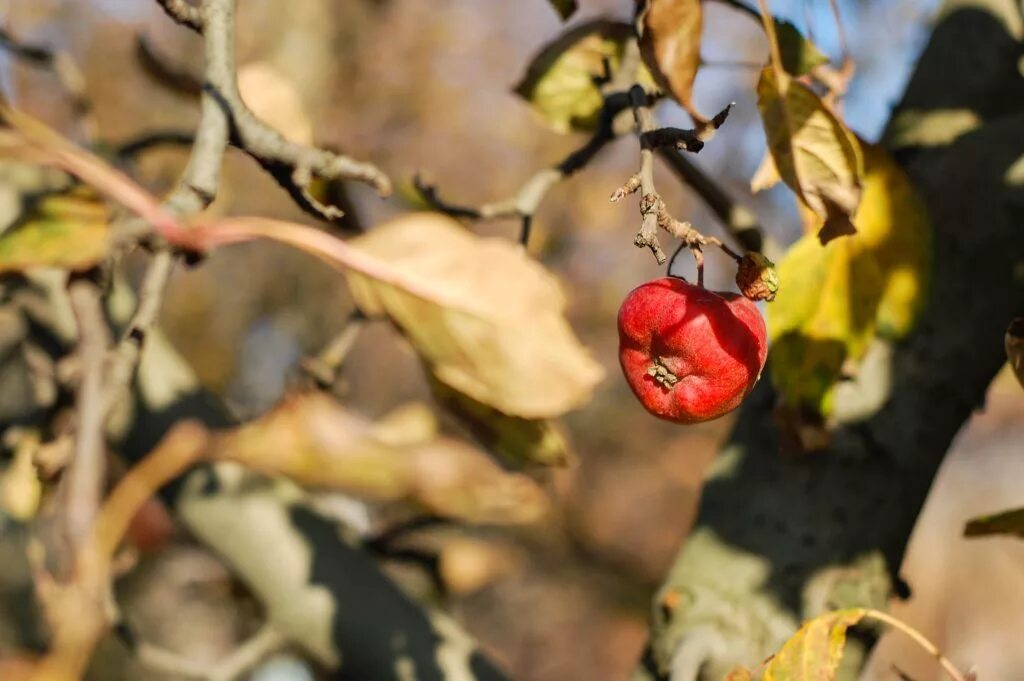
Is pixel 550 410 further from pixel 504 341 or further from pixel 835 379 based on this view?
pixel 835 379

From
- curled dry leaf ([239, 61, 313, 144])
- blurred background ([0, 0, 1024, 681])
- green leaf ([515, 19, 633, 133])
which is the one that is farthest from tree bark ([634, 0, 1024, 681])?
blurred background ([0, 0, 1024, 681])

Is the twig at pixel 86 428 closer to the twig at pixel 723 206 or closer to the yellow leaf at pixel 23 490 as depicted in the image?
the yellow leaf at pixel 23 490

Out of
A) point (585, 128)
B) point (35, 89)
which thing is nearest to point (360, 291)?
point (585, 128)

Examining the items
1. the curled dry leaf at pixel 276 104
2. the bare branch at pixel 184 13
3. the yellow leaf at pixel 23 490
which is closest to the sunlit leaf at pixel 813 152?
the bare branch at pixel 184 13

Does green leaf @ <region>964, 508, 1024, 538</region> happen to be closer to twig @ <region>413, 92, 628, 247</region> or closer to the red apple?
the red apple

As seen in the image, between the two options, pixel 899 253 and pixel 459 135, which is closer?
pixel 899 253
